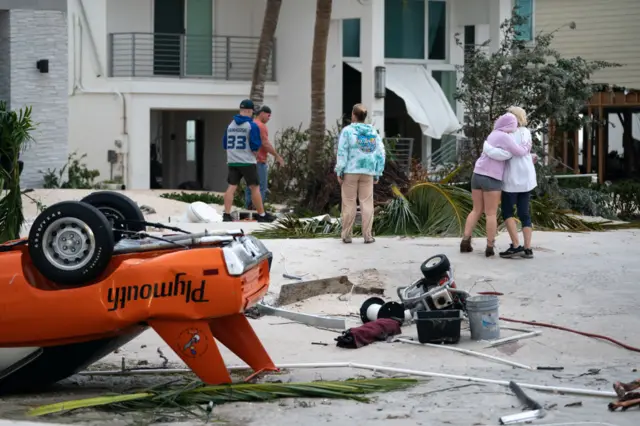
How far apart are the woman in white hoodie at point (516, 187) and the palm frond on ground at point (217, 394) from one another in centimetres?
554

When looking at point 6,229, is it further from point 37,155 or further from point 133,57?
point 133,57

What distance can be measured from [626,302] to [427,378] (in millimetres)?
3682

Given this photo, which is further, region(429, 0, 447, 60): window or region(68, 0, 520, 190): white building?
region(429, 0, 447, 60): window

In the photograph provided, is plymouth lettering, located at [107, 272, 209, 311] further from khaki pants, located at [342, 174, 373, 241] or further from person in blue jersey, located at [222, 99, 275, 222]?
person in blue jersey, located at [222, 99, 275, 222]

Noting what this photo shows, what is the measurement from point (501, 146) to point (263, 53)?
41.8ft

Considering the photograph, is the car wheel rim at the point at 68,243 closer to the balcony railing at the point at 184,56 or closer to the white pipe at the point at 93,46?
the white pipe at the point at 93,46

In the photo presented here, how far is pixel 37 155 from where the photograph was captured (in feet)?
75.8

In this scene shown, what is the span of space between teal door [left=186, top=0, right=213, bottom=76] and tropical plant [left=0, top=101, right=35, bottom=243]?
56.4 feet

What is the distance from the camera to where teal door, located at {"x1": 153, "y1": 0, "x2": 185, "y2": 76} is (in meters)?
27.5

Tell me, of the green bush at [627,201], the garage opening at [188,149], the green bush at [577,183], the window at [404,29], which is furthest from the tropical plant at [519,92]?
the garage opening at [188,149]

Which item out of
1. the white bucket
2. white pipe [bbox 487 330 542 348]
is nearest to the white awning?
white pipe [bbox 487 330 542 348]

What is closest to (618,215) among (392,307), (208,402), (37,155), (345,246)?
(345,246)

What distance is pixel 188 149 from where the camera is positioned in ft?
99.1

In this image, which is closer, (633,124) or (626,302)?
(626,302)
